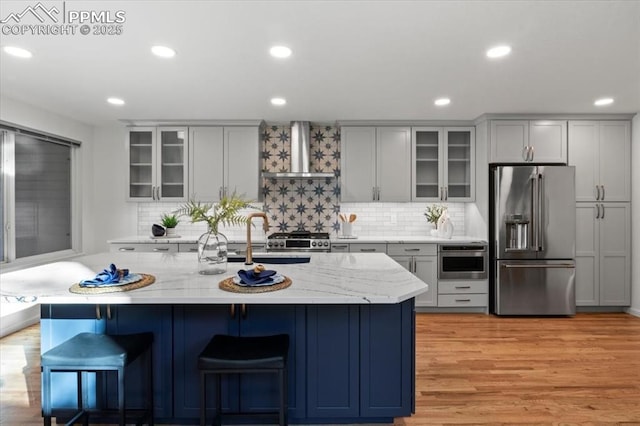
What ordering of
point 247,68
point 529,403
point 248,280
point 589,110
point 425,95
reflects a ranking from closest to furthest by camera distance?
point 248,280 < point 529,403 < point 247,68 < point 425,95 < point 589,110

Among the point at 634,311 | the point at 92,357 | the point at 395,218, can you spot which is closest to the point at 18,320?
the point at 92,357

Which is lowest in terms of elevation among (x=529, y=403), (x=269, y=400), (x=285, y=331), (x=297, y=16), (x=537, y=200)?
(x=529, y=403)

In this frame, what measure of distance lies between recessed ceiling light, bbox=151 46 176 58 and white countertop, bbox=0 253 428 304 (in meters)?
1.55

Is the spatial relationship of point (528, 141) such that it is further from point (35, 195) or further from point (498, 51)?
point (35, 195)

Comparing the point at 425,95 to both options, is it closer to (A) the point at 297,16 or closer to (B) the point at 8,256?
(A) the point at 297,16

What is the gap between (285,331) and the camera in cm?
219

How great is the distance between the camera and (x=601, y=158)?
15.0 feet

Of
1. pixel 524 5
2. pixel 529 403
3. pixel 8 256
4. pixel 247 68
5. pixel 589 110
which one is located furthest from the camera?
pixel 589 110

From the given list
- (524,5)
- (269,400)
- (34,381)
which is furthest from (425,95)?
(34,381)

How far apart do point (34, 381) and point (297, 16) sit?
323cm

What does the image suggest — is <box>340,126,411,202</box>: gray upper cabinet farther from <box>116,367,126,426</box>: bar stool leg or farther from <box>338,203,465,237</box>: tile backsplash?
<box>116,367,126,426</box>: bar stool leg

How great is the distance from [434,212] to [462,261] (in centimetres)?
87

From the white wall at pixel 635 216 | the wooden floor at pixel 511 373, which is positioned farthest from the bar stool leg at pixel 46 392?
the white wall at pixel 635 216

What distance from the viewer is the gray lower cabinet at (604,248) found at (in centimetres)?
457
